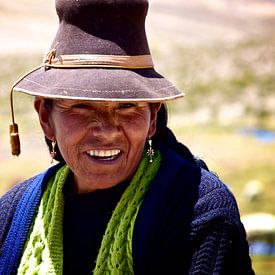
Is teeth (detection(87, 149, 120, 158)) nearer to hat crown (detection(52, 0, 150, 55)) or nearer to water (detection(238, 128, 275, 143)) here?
hat crown (detection(52, 0, 150, 55))

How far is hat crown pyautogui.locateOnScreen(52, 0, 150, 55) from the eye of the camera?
2381 mm

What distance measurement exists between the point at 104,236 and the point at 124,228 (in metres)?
0.10

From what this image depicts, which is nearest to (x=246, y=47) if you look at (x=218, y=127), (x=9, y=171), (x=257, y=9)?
(x=218, y=127)

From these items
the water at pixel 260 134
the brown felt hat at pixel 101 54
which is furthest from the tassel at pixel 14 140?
the water at pixel 260 134

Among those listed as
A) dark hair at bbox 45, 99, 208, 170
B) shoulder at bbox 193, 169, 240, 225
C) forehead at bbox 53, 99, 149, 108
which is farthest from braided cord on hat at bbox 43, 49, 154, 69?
shoulder at bbox 193, 169, 240, 225

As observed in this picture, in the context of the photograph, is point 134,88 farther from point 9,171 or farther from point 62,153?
point 9,171

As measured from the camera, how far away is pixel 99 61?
236cm

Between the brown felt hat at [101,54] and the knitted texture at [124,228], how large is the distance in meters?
0.32

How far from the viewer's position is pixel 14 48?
38250 mm

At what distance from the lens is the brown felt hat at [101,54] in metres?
2.31

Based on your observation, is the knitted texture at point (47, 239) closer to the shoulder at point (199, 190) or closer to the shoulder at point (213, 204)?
the shoulder at point (199, 190)

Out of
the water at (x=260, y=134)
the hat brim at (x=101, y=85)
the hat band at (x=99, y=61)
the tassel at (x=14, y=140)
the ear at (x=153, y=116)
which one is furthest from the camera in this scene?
the water at (x=260, y=134)

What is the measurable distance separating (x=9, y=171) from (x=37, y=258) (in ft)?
34.6

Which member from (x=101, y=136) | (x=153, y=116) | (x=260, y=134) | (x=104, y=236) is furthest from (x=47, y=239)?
(x=260, y=134)
